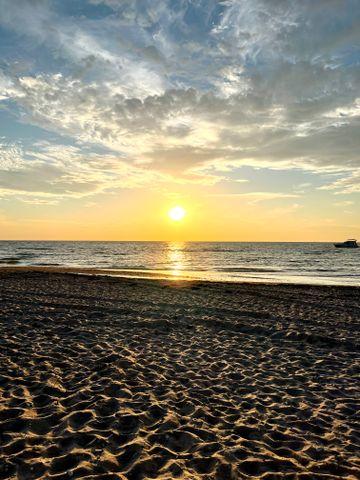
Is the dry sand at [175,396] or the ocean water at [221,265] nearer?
the dry sand at [175,396]

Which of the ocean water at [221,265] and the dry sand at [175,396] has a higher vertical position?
the dry sand at [175,396]

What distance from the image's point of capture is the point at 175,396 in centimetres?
716

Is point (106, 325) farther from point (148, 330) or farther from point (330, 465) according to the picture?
point (330, 465)

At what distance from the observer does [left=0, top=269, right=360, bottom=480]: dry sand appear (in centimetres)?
503

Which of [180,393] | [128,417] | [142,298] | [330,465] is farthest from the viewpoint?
[142,298]

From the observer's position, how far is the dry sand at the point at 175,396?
503 centimetres

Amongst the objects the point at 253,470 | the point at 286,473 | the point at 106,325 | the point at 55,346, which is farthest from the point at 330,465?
the point at 106,325

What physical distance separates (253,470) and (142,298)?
49.7ft

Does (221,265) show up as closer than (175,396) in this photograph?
No

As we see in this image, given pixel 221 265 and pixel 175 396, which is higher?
pixel 175 396

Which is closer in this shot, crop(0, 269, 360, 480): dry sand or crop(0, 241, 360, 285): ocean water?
crop(0, 269, 360, 480): dry sand

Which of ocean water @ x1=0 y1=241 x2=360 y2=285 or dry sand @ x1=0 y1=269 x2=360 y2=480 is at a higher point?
dry sand @ x1=0 y1=269 x2=360 y2=480

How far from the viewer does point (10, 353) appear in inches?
366

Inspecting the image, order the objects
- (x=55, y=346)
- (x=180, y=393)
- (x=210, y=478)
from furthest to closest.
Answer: (x=55, y=346) < (x=180, y=393) < (x=210, y=478)
